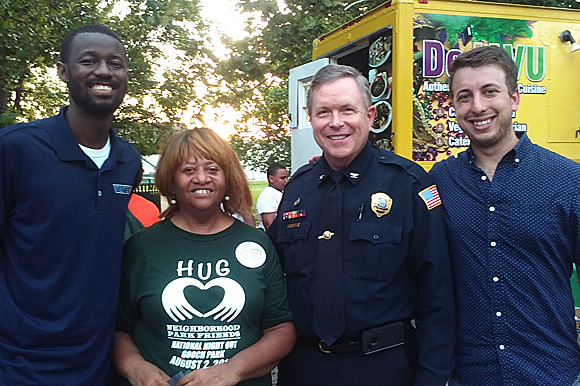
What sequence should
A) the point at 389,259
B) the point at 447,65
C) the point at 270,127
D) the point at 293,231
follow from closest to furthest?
the point at 389,259
the point at 293,231
the point at 447,65
the point at 270,127

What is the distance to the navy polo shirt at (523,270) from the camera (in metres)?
2.06

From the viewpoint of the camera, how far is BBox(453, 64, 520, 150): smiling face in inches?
86.6

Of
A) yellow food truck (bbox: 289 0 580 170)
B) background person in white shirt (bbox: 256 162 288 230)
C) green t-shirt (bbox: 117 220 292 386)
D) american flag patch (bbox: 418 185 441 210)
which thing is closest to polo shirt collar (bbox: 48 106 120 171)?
green t-shirt (bbox: 117 220 292 386)

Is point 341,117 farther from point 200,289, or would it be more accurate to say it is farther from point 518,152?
point 200,289

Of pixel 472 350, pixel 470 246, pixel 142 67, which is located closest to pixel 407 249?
pixel 470 246

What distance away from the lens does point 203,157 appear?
2.34 metres

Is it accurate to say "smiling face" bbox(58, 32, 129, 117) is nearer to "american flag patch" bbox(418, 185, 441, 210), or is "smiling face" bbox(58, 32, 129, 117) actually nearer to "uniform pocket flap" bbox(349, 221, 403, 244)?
"uniform pocket flap" bbox(349, 221, 403, 244)

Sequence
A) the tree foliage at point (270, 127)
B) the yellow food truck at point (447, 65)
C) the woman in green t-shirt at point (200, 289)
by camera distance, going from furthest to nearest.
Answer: the tree foliage at point (270, 127)
the yellow food truck at point (447, 65)
the woman in green t-shirt at point (200, 289)

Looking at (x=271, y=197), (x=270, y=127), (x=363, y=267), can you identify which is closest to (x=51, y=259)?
(x=363, y=267)

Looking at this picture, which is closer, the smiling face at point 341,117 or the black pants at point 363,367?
the black pants at point 363,367

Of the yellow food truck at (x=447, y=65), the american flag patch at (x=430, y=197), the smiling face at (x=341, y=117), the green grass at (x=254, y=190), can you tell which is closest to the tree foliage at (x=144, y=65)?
the green grass at (x=254, y=190)

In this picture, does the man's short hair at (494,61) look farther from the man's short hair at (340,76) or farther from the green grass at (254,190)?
the green grass at (254,190)

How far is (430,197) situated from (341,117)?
53 centimetres

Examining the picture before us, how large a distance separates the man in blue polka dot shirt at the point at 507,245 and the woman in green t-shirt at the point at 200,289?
79 centimetres
